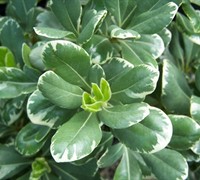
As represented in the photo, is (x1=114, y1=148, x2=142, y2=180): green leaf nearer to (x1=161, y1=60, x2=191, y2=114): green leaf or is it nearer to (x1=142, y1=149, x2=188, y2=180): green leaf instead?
(x1=142, y1=149, x2=188, y2=180): green leaf

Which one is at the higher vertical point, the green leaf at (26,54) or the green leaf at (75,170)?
the green leaf at (26,54)

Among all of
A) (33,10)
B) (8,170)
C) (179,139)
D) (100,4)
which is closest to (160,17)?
(100,4)

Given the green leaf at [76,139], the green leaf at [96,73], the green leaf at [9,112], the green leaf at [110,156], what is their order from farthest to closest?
the green leaf at [9,112]
the green leaf at [110,156]
the green leaf at [96,73]
the green leaf at [76,139]

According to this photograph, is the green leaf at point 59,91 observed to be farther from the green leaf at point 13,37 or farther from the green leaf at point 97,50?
the green leaf at point 13,37

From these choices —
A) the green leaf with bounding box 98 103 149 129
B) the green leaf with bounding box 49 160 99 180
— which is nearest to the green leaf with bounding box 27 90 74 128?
the green leaf with bounding box 98 103 149 129

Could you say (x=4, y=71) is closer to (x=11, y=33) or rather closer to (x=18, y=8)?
Answer: (x=11, y=33)

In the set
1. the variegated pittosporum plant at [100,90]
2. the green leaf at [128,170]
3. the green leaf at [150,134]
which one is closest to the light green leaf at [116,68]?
the variegated pittosporum plant at [100,90]

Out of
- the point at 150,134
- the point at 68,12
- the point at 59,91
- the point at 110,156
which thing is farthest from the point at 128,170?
the point at 68,12
